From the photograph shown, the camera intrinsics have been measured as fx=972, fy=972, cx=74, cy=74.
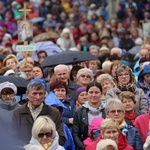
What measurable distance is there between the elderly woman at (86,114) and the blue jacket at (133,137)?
89 cm

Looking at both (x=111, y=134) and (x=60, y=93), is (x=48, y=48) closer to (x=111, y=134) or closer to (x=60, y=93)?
(x=60, y=93)

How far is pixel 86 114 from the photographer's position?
554 inches

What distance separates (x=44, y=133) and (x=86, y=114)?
6.80ft

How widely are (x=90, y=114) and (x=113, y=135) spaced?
1811 millimetres

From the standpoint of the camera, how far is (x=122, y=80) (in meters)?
15.7

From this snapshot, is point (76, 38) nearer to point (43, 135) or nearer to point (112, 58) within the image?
point (112, 58)

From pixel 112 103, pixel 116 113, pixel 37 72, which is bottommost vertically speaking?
pixel 116 113

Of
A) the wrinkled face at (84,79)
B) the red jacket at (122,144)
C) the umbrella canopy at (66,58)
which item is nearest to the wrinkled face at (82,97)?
the wrinkled face at (84,79)

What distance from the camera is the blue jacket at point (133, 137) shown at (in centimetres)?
1306

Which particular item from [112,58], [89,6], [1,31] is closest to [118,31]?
[1,31]

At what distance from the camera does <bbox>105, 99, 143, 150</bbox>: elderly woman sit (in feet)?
43.0

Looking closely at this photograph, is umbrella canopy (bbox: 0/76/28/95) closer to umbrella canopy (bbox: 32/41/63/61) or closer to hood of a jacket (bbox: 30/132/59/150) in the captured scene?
hood of a jacket (bbox: 30/132/59/150)

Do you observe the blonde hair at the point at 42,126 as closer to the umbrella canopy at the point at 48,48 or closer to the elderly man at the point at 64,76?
the elderly man at the point at 64,76

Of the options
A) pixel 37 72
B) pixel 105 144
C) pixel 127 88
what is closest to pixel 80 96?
pixel 127 88
